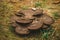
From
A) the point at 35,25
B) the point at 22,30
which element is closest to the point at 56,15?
the point at 35,25

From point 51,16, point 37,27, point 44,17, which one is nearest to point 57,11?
point 51,16

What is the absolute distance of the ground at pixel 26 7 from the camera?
3373 mm

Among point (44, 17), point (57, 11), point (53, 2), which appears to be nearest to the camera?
point (44, 17)

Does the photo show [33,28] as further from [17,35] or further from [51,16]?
[51,16]

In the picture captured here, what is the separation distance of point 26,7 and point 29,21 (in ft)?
2.13

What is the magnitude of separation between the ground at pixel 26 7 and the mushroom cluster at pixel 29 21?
0.12 m

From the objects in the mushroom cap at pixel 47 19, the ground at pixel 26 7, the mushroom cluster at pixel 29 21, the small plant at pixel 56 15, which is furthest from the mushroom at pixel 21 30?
the small plant at pixel 56 15

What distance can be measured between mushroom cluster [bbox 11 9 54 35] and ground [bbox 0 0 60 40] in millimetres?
116

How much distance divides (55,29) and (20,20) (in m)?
0.63

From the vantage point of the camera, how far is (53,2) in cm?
424

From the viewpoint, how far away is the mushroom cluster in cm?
338

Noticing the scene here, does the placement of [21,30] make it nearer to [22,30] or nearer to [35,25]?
[22,30]

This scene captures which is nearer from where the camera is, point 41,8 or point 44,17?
point 44,17

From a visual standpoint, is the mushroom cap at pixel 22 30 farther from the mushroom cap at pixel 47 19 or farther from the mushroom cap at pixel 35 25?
the mushroom cap at pixel 47 19
